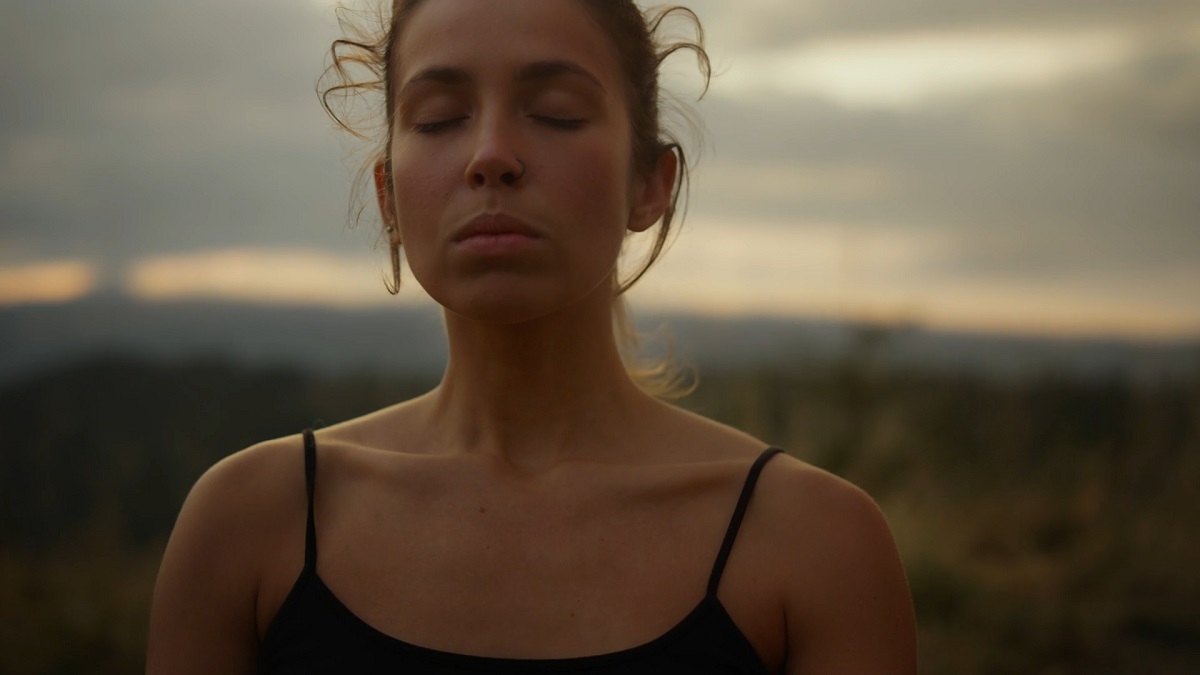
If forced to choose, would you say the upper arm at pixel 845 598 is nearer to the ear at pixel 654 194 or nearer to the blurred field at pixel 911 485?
the ear at pixel 654 194

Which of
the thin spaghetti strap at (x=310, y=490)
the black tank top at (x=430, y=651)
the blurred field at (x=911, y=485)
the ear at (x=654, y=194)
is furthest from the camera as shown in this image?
the blurred field at (x=911, y=485)

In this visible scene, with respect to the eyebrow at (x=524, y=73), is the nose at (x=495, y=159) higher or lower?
lower

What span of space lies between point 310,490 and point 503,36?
72cm

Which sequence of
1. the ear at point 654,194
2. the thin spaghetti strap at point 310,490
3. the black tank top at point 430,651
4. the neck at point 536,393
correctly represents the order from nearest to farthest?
1. the black tank top at point 430,651
2. the thin spaghetti strap at point 310,490
3. the neck at point 536,393
4. the ear at point 654,194

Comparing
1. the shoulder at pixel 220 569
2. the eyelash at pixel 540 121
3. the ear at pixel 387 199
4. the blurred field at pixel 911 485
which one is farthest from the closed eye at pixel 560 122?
the blurred field at pixel 911 485

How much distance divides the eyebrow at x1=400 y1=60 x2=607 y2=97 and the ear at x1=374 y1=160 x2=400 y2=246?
0.27 meters

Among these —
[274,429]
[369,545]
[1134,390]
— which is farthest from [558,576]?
[1134,390]

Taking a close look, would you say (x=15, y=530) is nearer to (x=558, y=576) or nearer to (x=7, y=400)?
(x=7, y=400)

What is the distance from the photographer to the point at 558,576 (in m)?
1.52

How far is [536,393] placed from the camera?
5.67 ft

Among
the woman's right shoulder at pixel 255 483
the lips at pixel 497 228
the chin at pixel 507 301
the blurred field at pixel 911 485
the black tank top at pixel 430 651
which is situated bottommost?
the blurred field at pixel 911 485

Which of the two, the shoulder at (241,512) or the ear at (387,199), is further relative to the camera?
the ear at (387,199)

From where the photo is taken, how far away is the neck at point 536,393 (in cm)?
171

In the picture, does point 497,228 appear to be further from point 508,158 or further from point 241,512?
point 241,512
